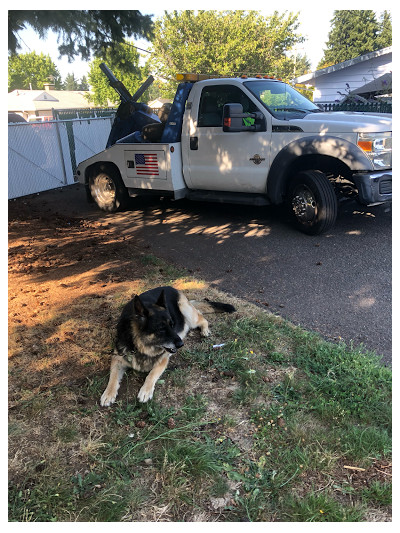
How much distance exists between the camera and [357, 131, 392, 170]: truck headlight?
5520mm

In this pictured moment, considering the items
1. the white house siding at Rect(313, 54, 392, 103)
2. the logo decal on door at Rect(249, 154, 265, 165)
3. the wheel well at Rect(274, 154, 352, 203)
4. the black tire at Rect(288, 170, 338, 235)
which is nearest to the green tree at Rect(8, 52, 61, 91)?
the logo decal on door at Rect(249, 154, 265, 165)

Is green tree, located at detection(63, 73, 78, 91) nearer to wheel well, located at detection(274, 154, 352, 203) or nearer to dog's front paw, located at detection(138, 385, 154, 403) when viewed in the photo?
wheel well, located at detection(274, 154, 352, 203)

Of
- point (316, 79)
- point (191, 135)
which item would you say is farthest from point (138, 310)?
point (316, 79)

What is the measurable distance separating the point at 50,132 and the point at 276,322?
35.8ft

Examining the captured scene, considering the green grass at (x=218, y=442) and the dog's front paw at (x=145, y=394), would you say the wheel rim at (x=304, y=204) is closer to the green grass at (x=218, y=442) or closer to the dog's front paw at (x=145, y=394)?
the green grass at (x=218, y=442)

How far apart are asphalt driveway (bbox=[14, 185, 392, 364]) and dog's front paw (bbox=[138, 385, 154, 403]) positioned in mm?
1770

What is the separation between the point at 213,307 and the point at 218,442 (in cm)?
173

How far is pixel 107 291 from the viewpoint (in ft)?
15.9

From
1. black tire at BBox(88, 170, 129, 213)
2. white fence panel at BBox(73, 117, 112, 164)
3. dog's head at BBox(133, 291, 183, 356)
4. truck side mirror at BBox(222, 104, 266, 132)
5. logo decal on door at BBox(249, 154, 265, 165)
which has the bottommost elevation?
dog's head at BBox(133, 291, 183, 356)

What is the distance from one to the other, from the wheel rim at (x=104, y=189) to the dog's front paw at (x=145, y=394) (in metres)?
6.52

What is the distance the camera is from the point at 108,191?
350 inches

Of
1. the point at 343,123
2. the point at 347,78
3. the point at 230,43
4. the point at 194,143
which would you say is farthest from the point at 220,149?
the point at 230,43

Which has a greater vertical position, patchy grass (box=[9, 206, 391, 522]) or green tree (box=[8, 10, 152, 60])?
green tree (box=[8, 10, 152, 60])

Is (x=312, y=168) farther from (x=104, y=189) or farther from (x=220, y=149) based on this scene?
(x=104, y=189)
